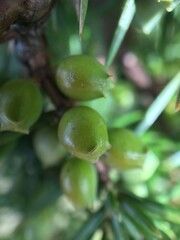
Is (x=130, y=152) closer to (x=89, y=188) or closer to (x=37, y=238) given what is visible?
(x=89, y=188)

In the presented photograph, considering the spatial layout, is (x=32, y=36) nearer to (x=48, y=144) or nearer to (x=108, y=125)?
(x=48, y=144)


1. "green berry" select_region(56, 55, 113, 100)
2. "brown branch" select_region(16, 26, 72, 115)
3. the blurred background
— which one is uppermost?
"green berry" select_region(56, 55, 113, 100)

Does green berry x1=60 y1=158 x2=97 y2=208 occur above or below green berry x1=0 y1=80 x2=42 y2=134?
below

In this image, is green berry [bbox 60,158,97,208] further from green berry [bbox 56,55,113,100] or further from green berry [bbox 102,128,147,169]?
green berry [bbox 56,55,113,100]

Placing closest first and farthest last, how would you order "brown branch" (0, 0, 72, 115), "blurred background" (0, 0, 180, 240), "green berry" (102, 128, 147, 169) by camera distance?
"brown branch" (0, 0, 72, 115) < "green berry" (102, 128, 147, 169) < "blurred background" (0, 0, 180, 240)

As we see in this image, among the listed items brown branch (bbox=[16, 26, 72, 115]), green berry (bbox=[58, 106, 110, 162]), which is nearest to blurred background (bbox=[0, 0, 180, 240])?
brown branch (bbox=[16, 26, 72, 115])
